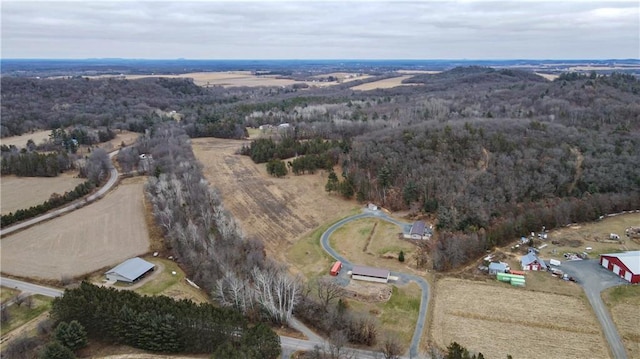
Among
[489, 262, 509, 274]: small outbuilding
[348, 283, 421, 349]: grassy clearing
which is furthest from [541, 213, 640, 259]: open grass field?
[348, 283, 421, 349]: grassy clearing

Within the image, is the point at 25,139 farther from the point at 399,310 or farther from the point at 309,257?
the point at 399,310

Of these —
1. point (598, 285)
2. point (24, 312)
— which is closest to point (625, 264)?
point (598, 285)

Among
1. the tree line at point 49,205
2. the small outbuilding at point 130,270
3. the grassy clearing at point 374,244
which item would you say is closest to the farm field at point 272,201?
the grassy clearing at point 374,244

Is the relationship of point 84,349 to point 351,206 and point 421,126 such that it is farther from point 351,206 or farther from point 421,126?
point 421,126

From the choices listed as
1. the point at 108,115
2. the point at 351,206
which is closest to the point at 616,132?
the point at 351,206

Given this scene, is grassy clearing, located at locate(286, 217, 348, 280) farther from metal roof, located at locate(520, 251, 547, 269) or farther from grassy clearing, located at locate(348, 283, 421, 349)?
metal roof, located at locate(520, 251, 547, 269)
